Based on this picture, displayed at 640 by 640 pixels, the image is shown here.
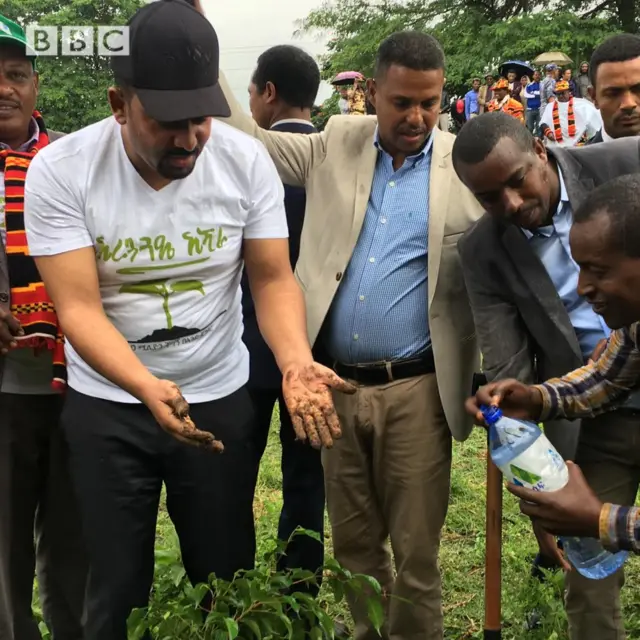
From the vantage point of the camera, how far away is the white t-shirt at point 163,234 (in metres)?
2.10

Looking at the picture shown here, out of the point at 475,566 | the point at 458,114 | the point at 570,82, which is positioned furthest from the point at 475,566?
the point at 458,114

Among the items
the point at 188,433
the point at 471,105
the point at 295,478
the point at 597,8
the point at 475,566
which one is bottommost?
the point at 475,566

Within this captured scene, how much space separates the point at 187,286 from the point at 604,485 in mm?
1508

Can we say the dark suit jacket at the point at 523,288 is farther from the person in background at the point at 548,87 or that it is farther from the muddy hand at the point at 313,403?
the person in background at the point at 548,87

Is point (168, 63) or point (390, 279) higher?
point (168, 63)

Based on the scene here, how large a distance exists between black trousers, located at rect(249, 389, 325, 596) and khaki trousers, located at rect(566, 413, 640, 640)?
110cm

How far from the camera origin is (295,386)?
2152 millimetres

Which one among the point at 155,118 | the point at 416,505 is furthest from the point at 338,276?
the point at 155,118

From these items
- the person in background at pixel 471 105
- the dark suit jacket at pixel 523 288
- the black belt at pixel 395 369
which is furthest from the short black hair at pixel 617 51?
the person in background at pixel 471 105

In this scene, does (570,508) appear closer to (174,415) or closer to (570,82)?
(174,415)

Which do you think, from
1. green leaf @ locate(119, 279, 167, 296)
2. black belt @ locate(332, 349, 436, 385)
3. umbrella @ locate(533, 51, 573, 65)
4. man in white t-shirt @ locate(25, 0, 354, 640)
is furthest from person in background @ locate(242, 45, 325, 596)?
umbrella @ locate(533, 51, 573, 65)

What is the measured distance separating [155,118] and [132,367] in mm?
622

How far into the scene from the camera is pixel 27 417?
2574 mm

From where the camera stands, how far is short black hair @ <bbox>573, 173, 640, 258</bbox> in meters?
1.98
